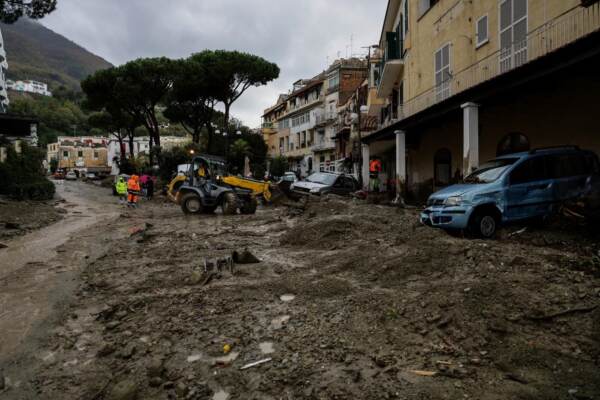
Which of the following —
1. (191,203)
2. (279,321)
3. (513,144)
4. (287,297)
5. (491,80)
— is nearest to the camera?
(279,321)

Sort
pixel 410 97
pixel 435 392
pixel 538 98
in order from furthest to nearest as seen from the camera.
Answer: pixel 410 97 < pixel 538 98 < pixel 435 392

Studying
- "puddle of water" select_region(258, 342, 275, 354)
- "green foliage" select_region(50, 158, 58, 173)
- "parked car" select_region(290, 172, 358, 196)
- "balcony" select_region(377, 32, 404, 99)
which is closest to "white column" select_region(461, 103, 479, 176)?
"parked car" select_region(290, 172, 358, 196)

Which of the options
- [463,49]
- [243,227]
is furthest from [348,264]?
[463,49]

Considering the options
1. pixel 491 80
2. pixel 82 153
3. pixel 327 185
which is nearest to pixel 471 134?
pixel 491 80

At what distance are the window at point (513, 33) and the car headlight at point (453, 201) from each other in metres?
5.97

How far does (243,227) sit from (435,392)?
10324 millimetres

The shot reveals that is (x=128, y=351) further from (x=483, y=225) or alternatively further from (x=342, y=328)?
(x=483, y=225)

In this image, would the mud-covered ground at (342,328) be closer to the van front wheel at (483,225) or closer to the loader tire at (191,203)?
the van front wheel at (483,225)

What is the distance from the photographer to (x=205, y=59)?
1341 inches

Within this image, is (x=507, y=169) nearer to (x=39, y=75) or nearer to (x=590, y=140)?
(x=590, y=140)

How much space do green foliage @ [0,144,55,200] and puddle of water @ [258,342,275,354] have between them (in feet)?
70.4

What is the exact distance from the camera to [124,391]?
3389 mm

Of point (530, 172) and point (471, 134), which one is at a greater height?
point (471, 134)

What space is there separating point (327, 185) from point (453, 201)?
10079 millimetres
